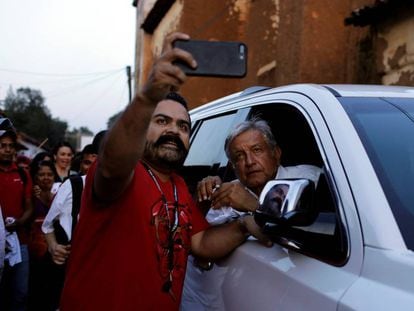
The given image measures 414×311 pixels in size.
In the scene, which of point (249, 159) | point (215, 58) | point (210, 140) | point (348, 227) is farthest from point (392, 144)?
point (210, 140)

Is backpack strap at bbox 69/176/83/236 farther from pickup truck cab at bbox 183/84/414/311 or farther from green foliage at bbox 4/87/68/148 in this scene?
green foliage at bbox 4/87/68/148

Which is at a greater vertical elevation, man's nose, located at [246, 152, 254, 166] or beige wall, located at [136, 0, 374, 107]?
beige wall, located at [136, 0, 374, 107]

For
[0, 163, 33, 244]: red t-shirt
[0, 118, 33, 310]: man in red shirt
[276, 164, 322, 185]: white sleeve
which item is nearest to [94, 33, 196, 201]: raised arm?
[276, 164, 322, 185]: white sleeve

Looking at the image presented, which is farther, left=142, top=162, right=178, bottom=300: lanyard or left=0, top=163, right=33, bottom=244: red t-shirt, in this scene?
left=0, top=163, right=33, bottom=244: red t-shirt

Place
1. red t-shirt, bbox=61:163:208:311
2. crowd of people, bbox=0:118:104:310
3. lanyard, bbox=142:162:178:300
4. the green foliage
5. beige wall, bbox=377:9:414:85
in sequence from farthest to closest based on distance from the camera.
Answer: the green foliage
beige wall, bbox=377:9:414:85
crowd of people, bbox=0:118:104:310
lanyard, bbox=142:162:178:300
red t-shirt, bbox=61:163:208:311

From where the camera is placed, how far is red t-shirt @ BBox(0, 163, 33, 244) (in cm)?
495

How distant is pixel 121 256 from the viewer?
2016 millimetres

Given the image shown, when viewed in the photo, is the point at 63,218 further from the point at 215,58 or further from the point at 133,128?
the point at 215,58

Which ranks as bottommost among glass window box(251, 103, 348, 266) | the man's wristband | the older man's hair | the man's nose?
the man's wristband

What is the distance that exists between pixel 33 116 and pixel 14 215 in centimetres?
6191

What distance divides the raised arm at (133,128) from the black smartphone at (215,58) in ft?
0.09

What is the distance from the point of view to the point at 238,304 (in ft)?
6.70

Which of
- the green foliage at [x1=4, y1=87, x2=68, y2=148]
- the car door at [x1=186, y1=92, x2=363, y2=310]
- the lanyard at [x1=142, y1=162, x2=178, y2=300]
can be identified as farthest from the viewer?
the green foliage at [x1=4, y1=87, x2=68, y2=148]

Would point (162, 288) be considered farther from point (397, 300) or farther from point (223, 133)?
point (223, 133)
